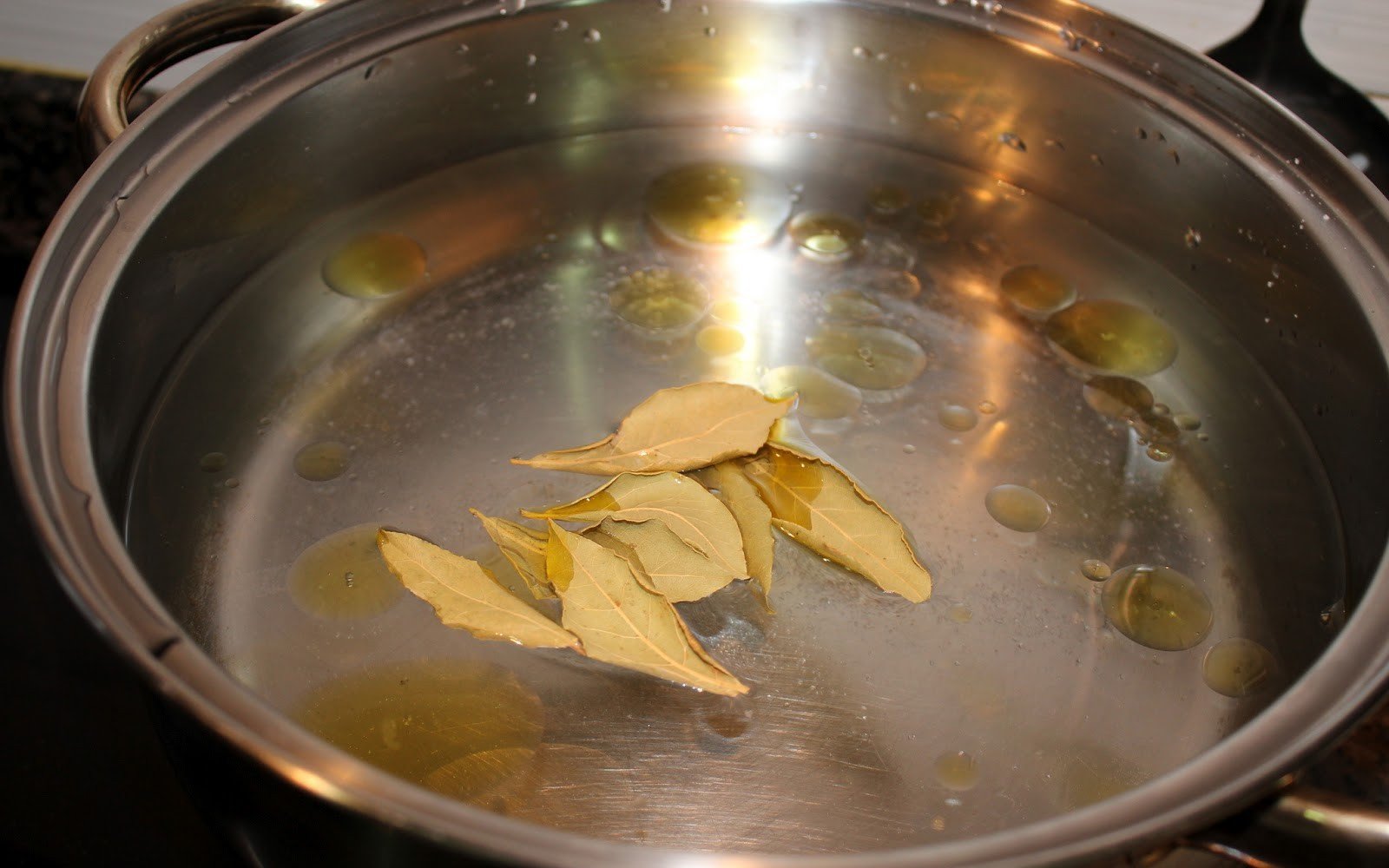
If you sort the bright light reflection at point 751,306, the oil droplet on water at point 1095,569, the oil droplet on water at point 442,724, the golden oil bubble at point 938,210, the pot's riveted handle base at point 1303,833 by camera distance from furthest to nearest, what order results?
the golden oil bubble at point 938,210 < the bright light reflection at point 751,306 < the oil droplet on water at point 1095,569 < the oil droplet on water at point 442,724 < the pot's riveted handle base at point 1303,833

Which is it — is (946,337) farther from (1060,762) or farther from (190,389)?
(190,389)

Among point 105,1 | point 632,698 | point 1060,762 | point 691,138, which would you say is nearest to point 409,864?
point 632,698

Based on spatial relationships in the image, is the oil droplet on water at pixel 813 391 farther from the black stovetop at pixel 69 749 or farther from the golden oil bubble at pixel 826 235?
the black stovetop at pixel 69 749

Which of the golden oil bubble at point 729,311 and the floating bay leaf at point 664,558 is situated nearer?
the floating bay leaf at point 664,558

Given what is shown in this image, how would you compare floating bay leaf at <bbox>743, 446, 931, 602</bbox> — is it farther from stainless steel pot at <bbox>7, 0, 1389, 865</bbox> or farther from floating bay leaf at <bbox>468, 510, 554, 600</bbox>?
floating bay leaf at <bbox>468, 510, 554, 600</bbox>

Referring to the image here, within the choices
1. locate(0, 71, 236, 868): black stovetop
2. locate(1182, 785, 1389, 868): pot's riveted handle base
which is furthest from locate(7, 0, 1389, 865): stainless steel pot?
locate(0, 71, 236, 868): black stovetop

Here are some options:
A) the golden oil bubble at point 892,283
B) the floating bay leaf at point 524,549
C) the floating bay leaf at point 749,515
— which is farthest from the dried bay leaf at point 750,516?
the golden oil bubble at point 892,283
